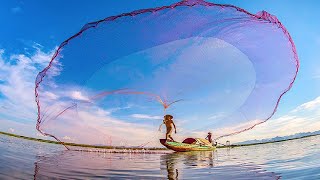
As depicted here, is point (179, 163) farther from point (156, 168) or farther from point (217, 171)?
point (217, 171)

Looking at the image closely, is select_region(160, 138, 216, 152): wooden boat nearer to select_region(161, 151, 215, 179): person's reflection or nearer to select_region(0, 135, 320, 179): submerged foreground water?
select_region(161, 151, 215, 179): person's reflection

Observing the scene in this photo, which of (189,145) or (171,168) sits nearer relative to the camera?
(171,168)

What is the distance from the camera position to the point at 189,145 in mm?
27953

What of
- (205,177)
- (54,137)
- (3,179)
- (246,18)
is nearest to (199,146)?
(54,137)

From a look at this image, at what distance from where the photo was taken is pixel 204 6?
11.2 m

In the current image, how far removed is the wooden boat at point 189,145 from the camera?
1014 inches

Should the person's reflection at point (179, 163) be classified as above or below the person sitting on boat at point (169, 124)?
below

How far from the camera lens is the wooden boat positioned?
2574cm

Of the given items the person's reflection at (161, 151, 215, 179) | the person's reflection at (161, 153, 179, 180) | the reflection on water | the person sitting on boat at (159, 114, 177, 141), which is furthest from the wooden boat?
the reflection on water

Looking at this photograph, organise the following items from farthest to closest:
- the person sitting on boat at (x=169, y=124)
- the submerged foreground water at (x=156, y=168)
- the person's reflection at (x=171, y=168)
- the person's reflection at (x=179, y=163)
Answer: the person sitting on boat at (x=169, y=124) < the person's reflection at (x=179, y=163) < the person's reflection at (x=171, y=168) < the submerged foreground water at (x=156, y=168)

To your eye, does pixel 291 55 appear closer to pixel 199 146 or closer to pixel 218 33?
pixel 218 33

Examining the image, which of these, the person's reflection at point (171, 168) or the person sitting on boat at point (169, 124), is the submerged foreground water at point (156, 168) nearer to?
the person's reflection at point (171, 168)

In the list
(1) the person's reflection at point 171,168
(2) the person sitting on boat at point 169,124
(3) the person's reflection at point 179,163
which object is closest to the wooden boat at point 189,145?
(2) the person sitting on boat at point 169,124

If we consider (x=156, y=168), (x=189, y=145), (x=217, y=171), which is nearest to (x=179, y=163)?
(x=156, y=168)
